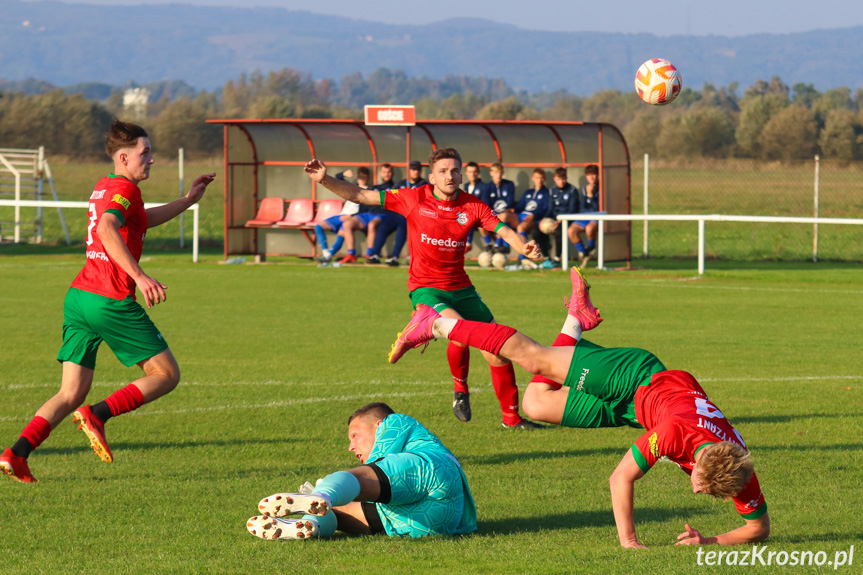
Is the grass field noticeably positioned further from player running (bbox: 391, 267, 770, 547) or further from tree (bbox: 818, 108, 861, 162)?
tree (bbox: 818, 108, 861, 162)

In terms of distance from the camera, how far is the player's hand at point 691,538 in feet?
16.6

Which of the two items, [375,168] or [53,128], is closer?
[375,168]

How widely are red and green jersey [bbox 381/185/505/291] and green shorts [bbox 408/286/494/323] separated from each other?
57 mm

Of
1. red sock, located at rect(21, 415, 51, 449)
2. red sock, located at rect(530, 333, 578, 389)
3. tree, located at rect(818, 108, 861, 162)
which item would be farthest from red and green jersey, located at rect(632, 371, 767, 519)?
tree, located at rect(818, 108, 861, 162)

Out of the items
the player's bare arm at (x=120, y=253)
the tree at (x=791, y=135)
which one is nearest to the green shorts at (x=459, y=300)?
the player's bare arm at (x=120, y=253)

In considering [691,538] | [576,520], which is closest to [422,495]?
[576,520]

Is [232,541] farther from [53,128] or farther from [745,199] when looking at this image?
[53,128]

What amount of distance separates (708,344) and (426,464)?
24.8ft

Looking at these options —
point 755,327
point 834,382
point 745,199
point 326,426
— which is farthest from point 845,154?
point 326,426

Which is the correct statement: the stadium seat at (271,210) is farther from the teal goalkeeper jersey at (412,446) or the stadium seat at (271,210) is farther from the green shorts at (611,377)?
the teal goalkeeper jersey at (412,446)

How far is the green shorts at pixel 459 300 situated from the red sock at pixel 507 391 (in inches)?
15.8

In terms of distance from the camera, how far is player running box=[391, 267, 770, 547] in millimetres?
4730

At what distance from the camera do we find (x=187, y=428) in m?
8.12

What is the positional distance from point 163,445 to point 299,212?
1597 cm
